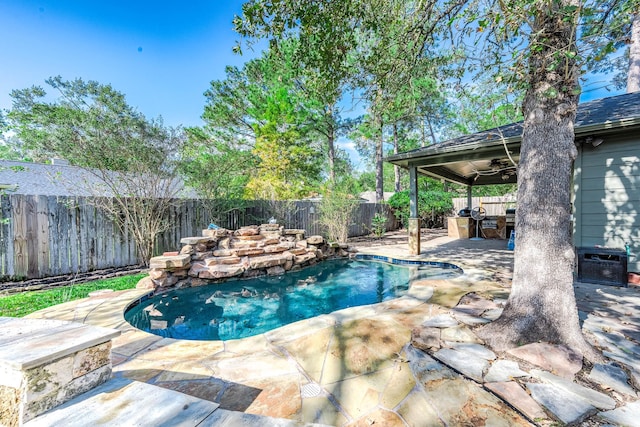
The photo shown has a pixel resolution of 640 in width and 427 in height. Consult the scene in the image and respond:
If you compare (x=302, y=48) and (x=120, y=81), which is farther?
(x=120, y=81)

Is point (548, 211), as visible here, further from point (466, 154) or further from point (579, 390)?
point (466, 154)

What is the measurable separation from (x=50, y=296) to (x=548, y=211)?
6238 mm

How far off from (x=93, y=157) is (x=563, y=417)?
7450 mm

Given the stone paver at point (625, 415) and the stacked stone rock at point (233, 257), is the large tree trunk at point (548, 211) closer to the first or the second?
the stone paver at point (625, 415)

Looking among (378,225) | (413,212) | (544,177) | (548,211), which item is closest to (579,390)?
(548,211)

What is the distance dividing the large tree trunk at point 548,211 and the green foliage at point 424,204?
10950 mm

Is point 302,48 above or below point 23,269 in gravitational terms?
above

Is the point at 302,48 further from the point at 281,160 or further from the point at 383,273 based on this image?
the point at 281,160

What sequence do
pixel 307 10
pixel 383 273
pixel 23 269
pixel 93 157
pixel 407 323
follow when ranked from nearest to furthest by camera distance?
pixel 407 323, pixel 307 10, pixel 23 269, pixel 93 157, pixel 383 273

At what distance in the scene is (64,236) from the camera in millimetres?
5137

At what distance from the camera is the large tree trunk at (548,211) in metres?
1.98

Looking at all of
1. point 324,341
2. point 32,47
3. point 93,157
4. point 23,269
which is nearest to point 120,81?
point 32,47

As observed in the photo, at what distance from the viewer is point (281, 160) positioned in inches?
449

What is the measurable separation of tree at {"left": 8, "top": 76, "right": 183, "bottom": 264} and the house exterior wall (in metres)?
7.84
